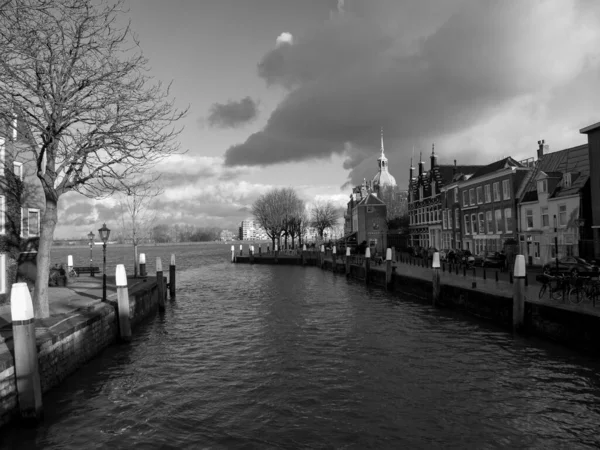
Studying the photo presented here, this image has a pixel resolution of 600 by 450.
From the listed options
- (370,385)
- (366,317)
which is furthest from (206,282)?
(370,385)

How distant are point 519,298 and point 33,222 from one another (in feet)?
73.7

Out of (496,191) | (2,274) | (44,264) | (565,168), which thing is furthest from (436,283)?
(2,274)

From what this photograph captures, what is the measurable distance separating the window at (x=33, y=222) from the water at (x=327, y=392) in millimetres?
7092

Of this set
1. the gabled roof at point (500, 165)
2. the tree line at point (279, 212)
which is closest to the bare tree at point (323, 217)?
the tree line at point (279, 212)

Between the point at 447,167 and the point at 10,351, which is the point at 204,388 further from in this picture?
the point at 447,167

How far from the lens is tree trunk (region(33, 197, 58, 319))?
45.9 ft

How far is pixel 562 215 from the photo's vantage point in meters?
33.0

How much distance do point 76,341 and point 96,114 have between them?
24.7 feet

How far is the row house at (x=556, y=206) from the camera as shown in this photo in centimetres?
3117

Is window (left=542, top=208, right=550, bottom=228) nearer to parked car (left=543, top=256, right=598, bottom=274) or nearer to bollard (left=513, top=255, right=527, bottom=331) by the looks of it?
parked car (left=543, top=256, right=598, bottom=274)

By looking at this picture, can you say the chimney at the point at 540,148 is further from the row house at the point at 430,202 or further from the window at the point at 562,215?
the row house at the point at 430,202

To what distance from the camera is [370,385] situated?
12.5 metres

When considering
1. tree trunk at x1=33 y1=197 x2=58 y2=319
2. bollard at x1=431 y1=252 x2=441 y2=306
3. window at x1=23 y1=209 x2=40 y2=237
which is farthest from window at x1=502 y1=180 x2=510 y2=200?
tree trunk at x1=33 y1=197 x2=58 y2=319

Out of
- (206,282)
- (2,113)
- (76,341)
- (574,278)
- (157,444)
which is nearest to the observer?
(157,444)
